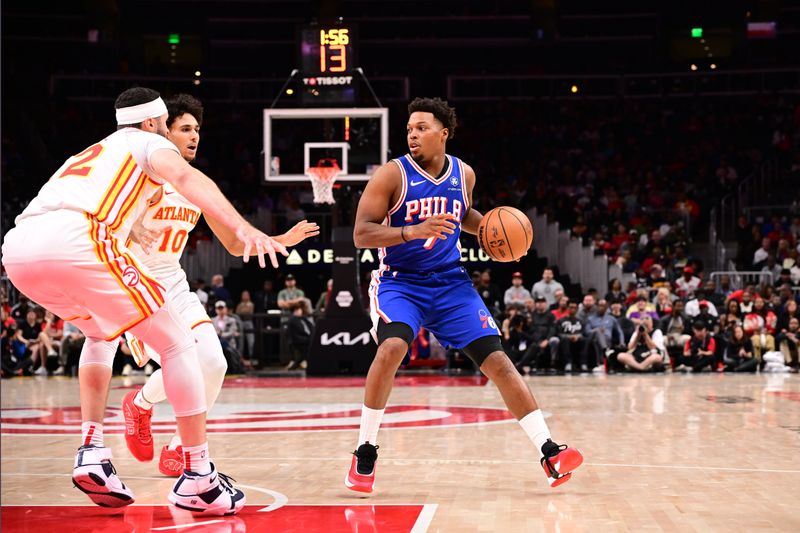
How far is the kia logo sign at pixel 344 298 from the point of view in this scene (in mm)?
16156

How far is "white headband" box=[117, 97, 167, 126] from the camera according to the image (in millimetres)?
4973

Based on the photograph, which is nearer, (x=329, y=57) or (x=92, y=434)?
(x=92, y=434)

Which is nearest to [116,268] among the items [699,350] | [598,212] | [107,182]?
[107,182]

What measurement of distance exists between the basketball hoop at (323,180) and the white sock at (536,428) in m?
10.5

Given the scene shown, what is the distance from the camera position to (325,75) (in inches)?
635

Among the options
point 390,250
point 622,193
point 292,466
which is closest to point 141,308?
point 390,250

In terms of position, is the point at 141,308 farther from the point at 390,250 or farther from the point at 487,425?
the point at 487,425

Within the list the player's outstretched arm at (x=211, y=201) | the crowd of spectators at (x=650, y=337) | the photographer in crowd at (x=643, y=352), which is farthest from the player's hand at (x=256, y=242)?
the photographer in crowd at (x=643, y=352)

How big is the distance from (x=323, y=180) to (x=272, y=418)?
22.5 ft

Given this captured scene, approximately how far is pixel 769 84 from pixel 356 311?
61.4ft

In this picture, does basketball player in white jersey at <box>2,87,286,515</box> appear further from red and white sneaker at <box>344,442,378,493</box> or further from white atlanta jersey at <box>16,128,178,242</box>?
red and white sneaker at <box>344,442,378,493</box>

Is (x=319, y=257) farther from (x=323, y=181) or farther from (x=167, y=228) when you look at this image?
(x=167, y=228)

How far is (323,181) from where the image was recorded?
1596 centimetres

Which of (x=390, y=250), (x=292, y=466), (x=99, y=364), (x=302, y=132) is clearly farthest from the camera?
(x=302, y=132)
